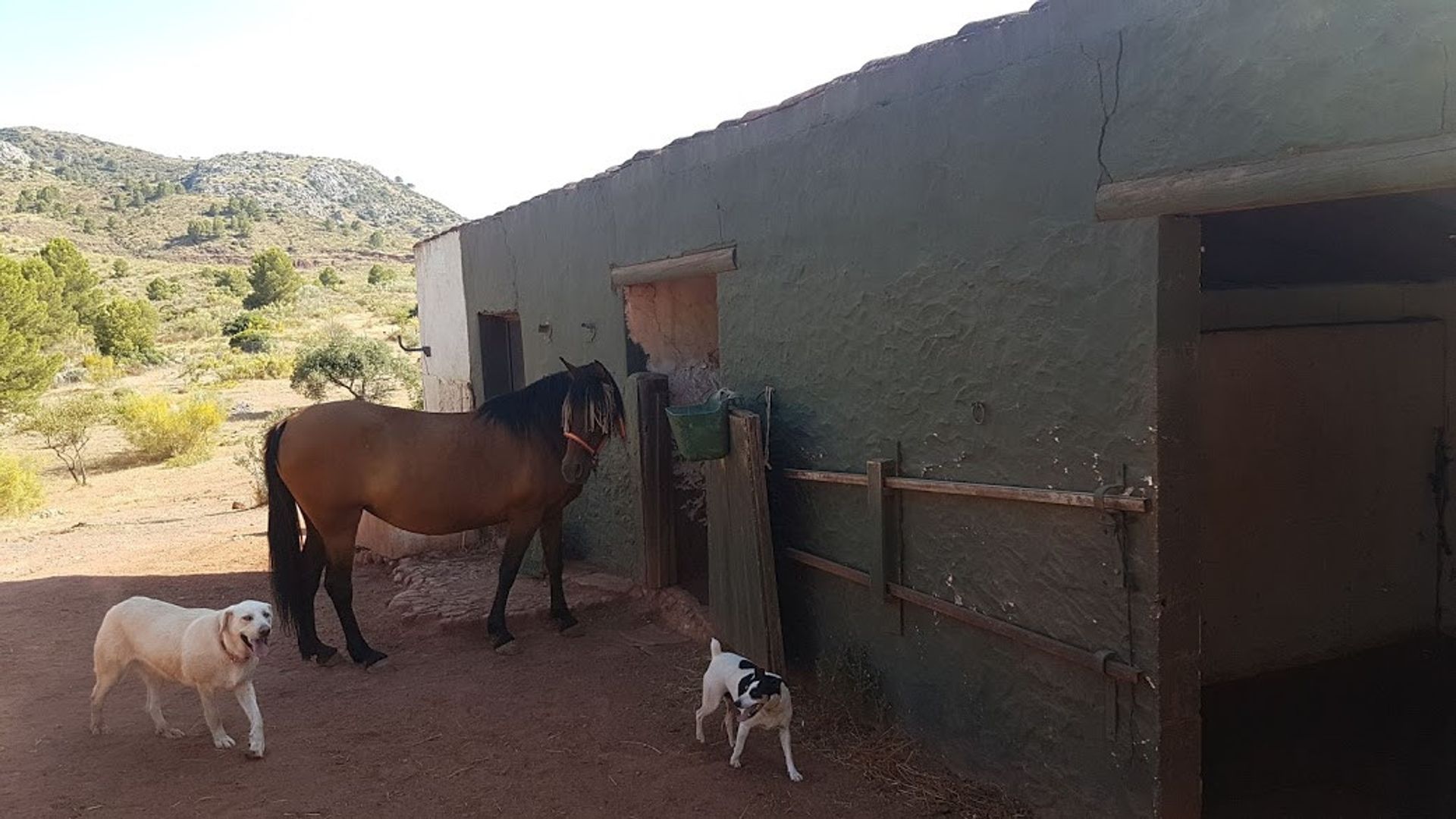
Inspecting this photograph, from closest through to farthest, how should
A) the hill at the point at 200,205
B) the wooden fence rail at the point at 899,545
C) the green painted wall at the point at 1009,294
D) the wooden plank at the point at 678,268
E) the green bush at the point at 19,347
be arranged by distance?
the green painted wall at the point at 1009,294
the wooden fence rail at the point at 899,545
the wooden plank at the point at 678,268
the green bush at the point at 19,347
the hill at the point at 200,205

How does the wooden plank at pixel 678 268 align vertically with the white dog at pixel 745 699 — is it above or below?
above

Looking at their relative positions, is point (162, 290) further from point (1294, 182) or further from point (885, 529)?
point (1294, 182)

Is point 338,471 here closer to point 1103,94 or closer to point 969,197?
point 969,197

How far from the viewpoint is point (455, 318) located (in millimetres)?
10445

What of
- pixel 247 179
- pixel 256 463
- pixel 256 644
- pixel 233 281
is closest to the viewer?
pixel 256 644

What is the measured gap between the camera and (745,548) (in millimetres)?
5418

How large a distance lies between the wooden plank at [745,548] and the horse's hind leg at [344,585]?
8.19ft

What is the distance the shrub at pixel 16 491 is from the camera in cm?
1351

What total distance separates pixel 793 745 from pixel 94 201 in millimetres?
73277


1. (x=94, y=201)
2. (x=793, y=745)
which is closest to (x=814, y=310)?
(x=793, y=745)

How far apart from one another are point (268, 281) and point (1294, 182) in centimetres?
4386

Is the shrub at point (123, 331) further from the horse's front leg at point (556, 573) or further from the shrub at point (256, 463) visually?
the horse's front leg at point (556, 573)

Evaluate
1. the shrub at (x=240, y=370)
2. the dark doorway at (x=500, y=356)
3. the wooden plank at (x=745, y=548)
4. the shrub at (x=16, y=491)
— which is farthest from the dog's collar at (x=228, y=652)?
the shrub at (x=240, y=370)

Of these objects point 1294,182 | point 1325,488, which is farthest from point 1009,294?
point 1325,488
